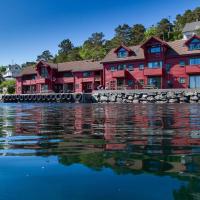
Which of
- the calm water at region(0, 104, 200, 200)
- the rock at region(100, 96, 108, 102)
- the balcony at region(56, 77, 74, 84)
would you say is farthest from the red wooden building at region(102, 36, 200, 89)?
the calm water at region(0, 104, 200, 200)

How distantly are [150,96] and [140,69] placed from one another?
27.6 ft

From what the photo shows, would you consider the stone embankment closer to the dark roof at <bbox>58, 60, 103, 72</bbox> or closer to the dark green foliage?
the dark roof at <bbox>58, 60, 103, 72</bbox>

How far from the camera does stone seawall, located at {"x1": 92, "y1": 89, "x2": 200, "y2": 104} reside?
41.2 metres

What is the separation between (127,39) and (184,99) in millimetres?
50307

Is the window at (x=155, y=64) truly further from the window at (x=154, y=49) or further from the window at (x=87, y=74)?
the window at (x=87, y=74)

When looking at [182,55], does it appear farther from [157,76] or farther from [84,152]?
[84,152]

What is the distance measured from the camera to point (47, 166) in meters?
3.96

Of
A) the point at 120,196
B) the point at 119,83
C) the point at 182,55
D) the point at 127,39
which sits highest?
the point at 127,39

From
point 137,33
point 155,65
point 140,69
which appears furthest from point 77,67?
point 137,33

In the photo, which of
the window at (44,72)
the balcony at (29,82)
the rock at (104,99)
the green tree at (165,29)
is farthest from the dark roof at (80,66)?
the green tree at (165,29)

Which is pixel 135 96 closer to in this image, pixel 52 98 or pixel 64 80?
pixel 52 98

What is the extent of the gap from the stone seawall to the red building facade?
4.97 m

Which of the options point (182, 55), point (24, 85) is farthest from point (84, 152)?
point (24, 85)

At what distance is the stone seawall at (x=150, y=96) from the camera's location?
135 feet
